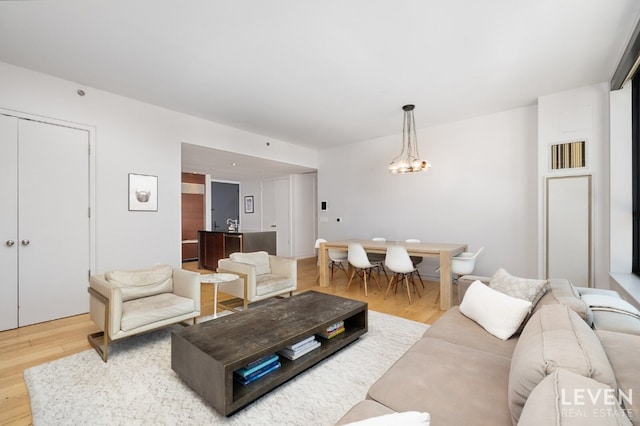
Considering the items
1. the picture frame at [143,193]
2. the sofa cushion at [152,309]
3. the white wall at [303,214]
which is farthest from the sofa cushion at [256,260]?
the white wall at [303,214]

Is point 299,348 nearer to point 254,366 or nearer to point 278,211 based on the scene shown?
point 254,366

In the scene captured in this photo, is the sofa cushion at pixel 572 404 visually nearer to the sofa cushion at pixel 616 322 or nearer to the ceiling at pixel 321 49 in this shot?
the sofa cushion at pixel 616 322

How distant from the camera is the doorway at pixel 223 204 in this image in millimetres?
8688

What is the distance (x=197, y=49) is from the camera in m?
2.77

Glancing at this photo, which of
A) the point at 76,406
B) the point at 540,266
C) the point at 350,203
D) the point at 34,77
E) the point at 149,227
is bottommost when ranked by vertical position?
the point at 76,406

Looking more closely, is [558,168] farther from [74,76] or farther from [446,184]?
[74,76]

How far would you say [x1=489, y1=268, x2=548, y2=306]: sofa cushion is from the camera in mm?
2006

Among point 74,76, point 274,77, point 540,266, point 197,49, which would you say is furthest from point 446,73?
point 74,76

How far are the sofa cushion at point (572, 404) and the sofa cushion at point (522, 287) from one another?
1.34m

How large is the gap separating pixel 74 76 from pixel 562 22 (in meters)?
4.97

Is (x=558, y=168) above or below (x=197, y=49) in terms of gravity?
below

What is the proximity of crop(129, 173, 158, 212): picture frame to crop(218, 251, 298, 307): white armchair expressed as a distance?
1.39 m

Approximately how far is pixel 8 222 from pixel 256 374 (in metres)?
3.28

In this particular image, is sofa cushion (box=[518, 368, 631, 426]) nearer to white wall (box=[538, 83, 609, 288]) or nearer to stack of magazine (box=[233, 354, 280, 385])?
stack of magazine (box=[233, 354, 280, 385])
